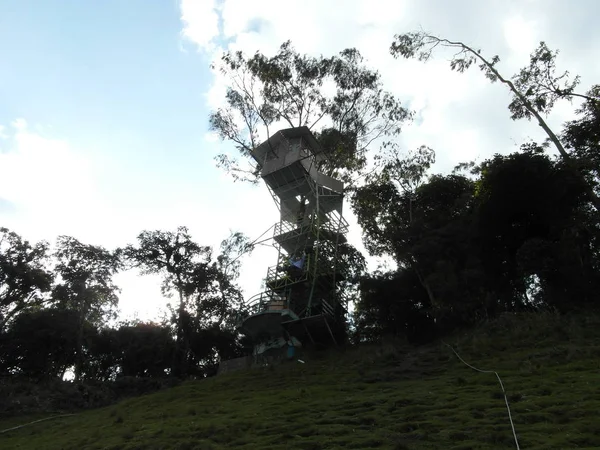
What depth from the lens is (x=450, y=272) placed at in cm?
2211

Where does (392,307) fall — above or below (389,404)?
above

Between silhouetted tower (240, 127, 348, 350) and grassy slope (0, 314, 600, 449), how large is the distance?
3338 mm

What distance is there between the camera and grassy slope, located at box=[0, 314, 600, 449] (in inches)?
336

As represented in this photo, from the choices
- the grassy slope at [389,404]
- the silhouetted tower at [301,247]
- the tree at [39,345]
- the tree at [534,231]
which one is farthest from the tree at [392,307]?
the tree at [39,345]

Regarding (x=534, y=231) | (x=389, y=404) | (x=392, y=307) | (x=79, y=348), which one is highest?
(x=534, y=231)

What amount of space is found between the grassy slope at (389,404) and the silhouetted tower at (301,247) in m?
3.34

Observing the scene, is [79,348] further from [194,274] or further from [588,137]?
[588,137]

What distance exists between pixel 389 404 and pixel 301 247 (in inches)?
629

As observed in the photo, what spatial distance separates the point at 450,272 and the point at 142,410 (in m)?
13.6

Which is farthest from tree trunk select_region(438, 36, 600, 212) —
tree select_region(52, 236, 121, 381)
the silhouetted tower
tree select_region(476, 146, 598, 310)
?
Answer: tree select_region(52, 236, 121, 381)

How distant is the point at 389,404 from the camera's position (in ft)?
36.4

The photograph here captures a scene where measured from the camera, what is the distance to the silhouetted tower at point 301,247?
2300cm

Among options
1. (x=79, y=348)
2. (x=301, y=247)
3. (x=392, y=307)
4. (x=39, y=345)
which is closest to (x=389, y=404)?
(x=392, y=307)

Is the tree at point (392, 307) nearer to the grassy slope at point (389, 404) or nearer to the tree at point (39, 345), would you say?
the grassy slope at point (389, 404)
